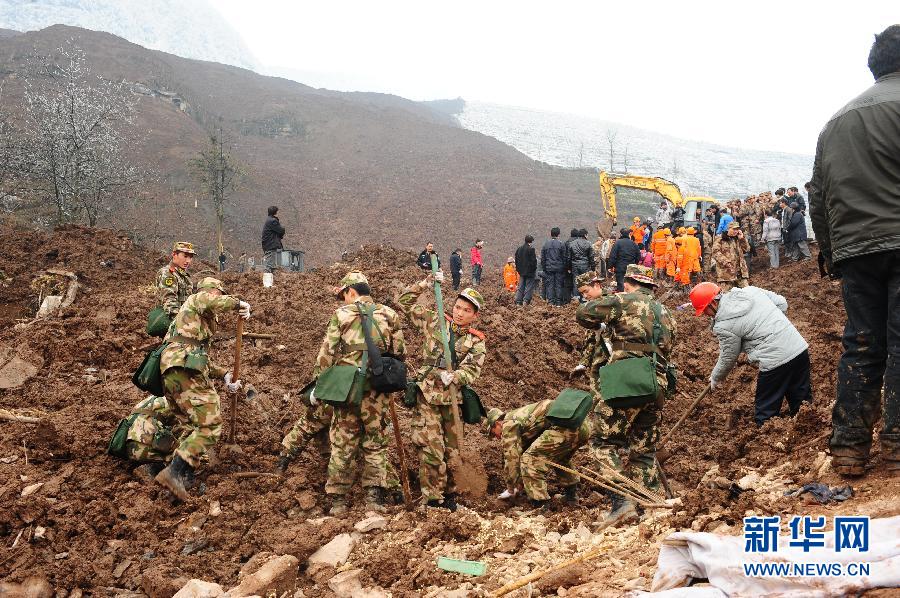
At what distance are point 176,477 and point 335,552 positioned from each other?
176 cm

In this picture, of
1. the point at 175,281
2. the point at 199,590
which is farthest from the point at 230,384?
the point at 175,281

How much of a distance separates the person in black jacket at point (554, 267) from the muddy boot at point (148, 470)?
894cm

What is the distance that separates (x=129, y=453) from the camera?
5273 millimetres

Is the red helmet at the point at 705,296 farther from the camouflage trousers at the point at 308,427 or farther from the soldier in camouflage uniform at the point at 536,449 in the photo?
the camouflage trousers at the point at 308,427

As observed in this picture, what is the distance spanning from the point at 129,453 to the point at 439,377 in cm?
276

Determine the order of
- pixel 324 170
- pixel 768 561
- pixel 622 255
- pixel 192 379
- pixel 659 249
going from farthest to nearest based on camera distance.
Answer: pixel 324 170 < pixel 659 249 < pixel 622 255 < pixel 192 379 < pixel 768 561

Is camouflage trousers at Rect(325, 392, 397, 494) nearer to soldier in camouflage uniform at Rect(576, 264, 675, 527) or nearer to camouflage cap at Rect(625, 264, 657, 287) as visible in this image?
soldier in camouflage uniform at Rect(576, 264, 675, 527)

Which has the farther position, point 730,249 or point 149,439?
point 730,249

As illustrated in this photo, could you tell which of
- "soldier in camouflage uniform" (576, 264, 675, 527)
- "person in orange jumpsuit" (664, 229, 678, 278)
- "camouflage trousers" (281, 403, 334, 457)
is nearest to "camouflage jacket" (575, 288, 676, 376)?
"soldier in camouflage uniform" (576, 264, 675, 527)

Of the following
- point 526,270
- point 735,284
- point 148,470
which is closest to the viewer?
point 148,470

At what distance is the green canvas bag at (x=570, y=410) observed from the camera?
468cm

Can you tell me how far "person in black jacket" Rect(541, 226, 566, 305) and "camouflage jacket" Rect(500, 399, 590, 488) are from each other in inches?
308

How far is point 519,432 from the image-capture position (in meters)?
5.05

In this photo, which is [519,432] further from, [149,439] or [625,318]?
[149,439]
